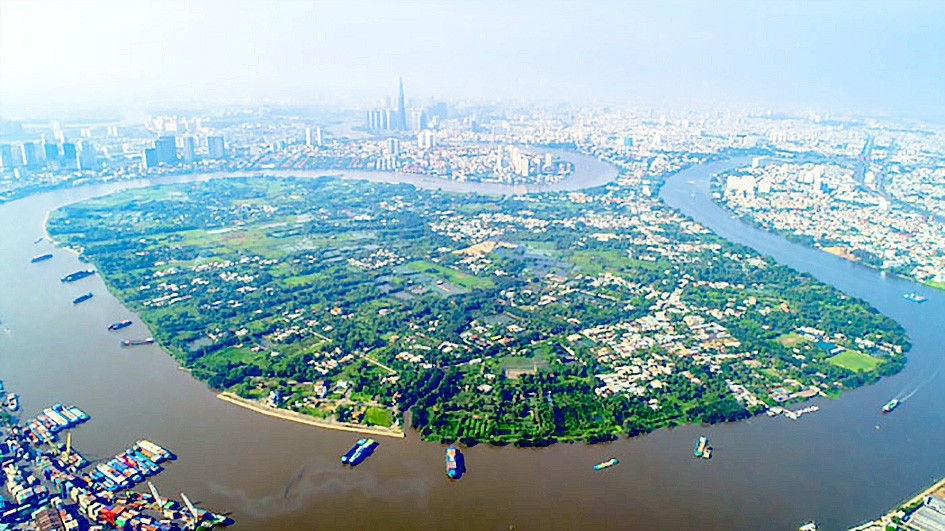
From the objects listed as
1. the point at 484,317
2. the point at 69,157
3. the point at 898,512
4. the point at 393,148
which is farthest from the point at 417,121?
the point at 898,512

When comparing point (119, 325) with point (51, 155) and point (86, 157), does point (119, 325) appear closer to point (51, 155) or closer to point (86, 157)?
point (51, 155)

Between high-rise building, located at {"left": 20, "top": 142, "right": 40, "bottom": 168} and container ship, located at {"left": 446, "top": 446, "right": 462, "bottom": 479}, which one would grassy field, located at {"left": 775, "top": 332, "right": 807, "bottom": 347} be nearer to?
container ship, located at {"left": 446, "top": 446, "right": 462, "bottom": 479}

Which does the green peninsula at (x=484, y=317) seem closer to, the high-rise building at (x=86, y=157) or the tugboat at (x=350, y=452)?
the tugboat at (x=350, y=452)

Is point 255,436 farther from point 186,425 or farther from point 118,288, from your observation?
point 118,288

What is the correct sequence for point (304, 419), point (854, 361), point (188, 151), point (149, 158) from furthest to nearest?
point (188, 151), point (149, 158), point (854, 361), point (304, 419)

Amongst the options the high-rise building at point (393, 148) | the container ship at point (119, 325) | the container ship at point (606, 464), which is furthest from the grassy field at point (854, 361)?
the high-rise building at point (393, 148)

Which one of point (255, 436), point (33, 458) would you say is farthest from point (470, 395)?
point (33, 458)

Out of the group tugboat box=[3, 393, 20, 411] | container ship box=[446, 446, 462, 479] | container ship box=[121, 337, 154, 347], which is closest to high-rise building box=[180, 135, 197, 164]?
container ship box=[121, 337, 154, 347]
